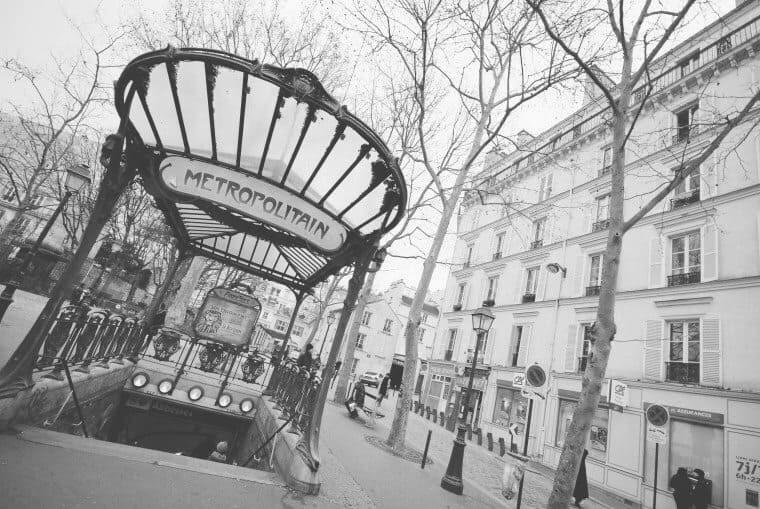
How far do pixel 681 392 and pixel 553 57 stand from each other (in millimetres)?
12181

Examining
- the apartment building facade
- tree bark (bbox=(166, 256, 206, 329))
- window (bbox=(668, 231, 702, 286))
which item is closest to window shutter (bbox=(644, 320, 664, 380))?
the apartment building facade

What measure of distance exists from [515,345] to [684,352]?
8.20 m

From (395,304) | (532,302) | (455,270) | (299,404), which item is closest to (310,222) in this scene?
(299,404)

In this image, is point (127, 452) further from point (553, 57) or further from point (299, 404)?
point (553, 57)

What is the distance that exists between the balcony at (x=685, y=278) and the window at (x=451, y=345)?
45.1ft

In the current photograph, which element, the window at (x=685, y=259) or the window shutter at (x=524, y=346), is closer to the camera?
the window at (x=685, y=259)

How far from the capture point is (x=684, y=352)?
12906mm

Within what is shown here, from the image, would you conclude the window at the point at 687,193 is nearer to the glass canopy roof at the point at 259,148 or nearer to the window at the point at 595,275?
the window at the point at 595,275

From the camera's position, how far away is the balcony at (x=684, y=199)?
1448cm

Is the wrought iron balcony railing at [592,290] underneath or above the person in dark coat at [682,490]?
above

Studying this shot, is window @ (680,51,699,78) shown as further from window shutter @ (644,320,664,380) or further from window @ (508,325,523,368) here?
window @ (508,325,523,368)

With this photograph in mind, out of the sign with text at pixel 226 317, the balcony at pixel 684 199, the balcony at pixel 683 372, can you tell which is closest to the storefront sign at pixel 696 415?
the balcony at pixel 683 372

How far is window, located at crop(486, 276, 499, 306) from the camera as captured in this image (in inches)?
913

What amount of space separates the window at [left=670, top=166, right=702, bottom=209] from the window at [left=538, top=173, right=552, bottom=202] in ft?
24.7
